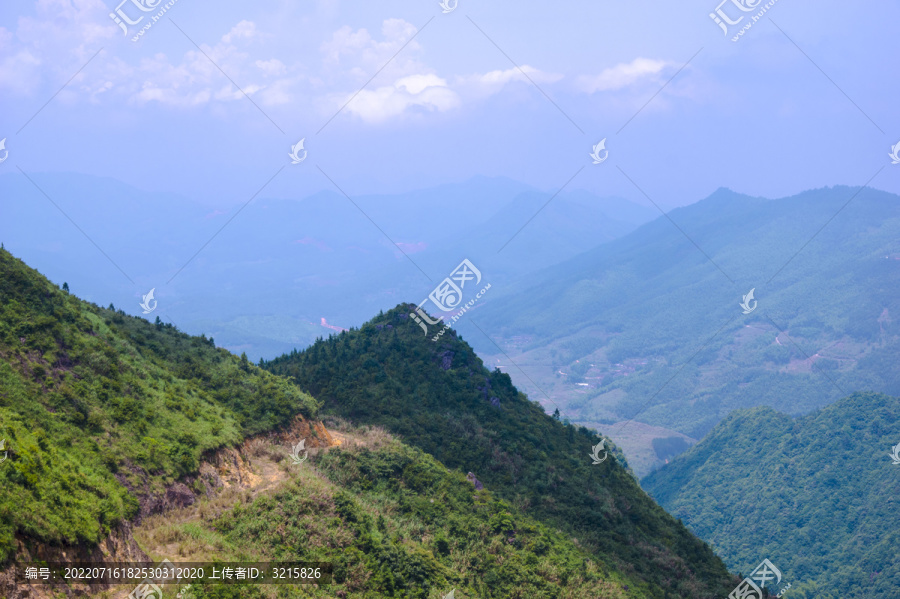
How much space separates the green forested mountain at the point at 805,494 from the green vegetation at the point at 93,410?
52.8m

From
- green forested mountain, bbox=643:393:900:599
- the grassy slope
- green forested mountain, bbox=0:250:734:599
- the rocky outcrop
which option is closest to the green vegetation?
green forested mountain, bbox=0:250:734:599

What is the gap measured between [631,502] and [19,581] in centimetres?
3432

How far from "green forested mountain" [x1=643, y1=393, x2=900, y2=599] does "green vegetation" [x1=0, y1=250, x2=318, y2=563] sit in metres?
52.8

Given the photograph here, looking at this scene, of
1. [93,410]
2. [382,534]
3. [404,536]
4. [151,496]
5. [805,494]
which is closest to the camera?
Result: [151,496]

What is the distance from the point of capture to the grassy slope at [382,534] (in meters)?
17.8

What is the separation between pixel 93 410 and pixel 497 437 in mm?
24465

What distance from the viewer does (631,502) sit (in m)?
38.2

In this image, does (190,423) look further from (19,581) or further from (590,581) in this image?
(590,581)

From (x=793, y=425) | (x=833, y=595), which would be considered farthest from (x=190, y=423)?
(x=793, y=425)

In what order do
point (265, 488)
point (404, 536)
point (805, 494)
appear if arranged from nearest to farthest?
point (265, 488)
point (404, 536)
point (805, 494)

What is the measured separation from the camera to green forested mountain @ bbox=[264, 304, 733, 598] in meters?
32.3

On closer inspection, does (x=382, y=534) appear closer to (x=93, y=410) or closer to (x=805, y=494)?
(x=93, y=410)

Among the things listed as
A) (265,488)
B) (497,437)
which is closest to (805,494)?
(497,437)

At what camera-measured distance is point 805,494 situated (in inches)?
2736
